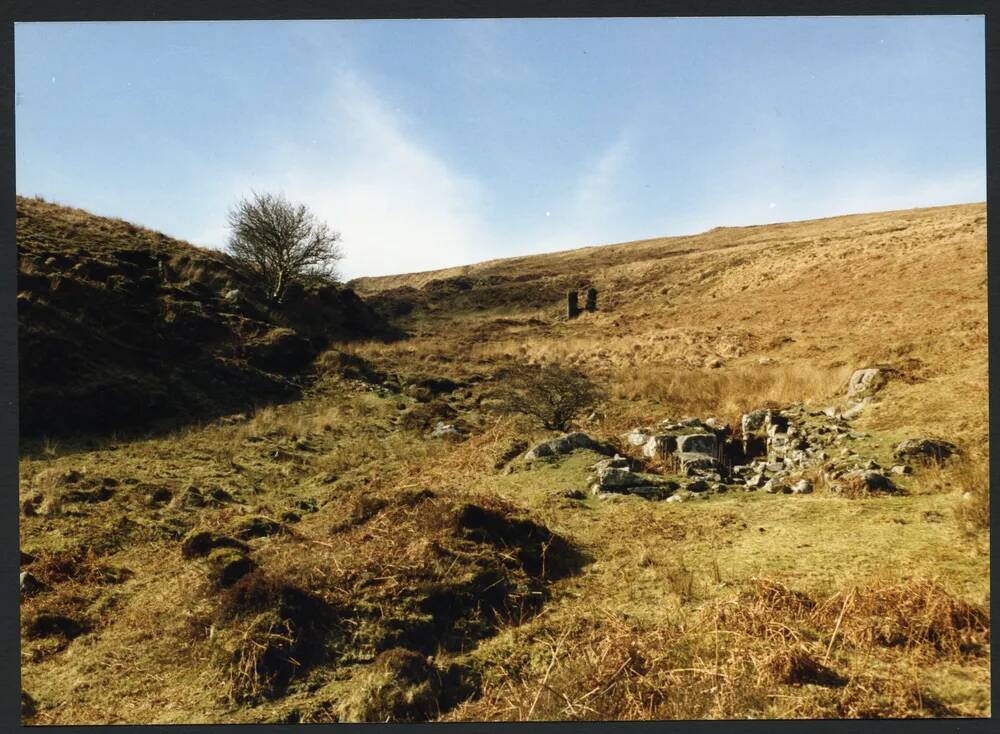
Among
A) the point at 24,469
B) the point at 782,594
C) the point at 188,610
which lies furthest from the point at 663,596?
the point at 24,469

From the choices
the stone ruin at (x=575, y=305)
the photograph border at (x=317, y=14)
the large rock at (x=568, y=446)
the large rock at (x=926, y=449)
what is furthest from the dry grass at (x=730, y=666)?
the stone ruin at (x=575, y=305)

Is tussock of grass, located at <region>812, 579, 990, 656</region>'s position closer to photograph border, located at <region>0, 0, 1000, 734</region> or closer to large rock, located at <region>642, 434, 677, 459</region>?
photograph border, located at <region>0, 0, 1000, 734</region>

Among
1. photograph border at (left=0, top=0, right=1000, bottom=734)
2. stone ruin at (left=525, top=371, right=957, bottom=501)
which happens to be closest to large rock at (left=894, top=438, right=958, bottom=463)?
stone ruin at (left=525, top=371, right=957, bottom=501)

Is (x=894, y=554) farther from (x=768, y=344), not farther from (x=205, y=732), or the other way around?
(x=768, y=344)

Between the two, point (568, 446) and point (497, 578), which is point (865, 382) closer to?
point (568, 446)

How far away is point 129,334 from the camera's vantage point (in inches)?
590

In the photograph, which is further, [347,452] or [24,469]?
[347,452]

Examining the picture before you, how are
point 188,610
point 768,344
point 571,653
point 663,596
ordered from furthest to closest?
point 768,344 < point 188,610 < point 663,596 < point 571,653

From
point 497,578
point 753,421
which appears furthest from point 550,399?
point 497,578

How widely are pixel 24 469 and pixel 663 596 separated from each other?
10.6 metres

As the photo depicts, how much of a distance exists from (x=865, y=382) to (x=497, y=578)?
944cm

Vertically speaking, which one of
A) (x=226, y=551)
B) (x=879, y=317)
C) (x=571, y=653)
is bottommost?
(x=571, y=653)

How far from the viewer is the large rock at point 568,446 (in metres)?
9.55

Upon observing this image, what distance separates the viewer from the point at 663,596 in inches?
195
